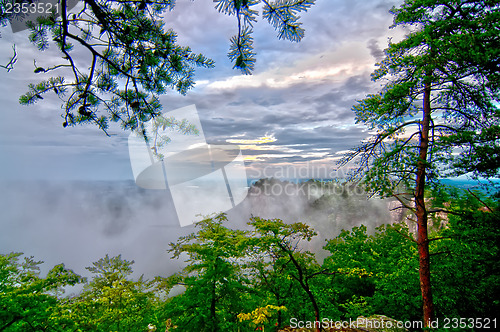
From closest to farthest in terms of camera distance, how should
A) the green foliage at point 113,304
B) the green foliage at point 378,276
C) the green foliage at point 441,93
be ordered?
the green foliage at point 441,93, the green foliage at point 113,304, the green foliage at point 378,276

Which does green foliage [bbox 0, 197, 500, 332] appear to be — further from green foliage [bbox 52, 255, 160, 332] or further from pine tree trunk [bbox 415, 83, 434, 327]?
pine tree trunk [bbox 415, 83, 434, 327]

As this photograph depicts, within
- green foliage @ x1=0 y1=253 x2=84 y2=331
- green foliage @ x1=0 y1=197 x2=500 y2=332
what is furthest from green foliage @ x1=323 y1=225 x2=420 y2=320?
green foliage @ x1=0 y1=253 x2=84 y2=331

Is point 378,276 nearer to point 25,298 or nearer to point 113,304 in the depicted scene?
point 113,304

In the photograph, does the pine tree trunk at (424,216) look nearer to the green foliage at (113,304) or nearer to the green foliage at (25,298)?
the green foliage at (113,304)

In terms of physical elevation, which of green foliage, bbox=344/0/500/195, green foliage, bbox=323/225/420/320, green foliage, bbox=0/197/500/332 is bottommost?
green foliage, bbox=323/225/420/320

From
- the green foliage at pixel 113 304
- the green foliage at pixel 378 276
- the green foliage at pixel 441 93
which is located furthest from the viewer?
the green foliage at pixel 378 276

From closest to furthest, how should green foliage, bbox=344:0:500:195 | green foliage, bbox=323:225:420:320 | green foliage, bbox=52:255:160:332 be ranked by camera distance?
green foliage, bbox=344:0:500:195 → green foliage, bbox=52:255:160:332 → green foliage, bbox=323:225:420:320

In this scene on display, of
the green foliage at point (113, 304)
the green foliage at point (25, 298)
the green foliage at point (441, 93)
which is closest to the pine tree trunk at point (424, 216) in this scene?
the green foliage at point (441, 93)

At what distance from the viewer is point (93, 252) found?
142m

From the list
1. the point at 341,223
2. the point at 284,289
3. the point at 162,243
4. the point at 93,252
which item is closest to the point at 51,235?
the point at 93,252

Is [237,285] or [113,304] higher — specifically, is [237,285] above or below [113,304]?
above

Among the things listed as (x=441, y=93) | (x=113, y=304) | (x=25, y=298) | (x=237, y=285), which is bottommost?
(x=113, y=304)

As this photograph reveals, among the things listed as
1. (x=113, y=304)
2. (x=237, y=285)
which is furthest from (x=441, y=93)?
(x=113, y=304)

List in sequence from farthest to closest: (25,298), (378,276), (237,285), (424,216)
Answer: (378,276)
(237,285)
(424,216)
(25,298)
